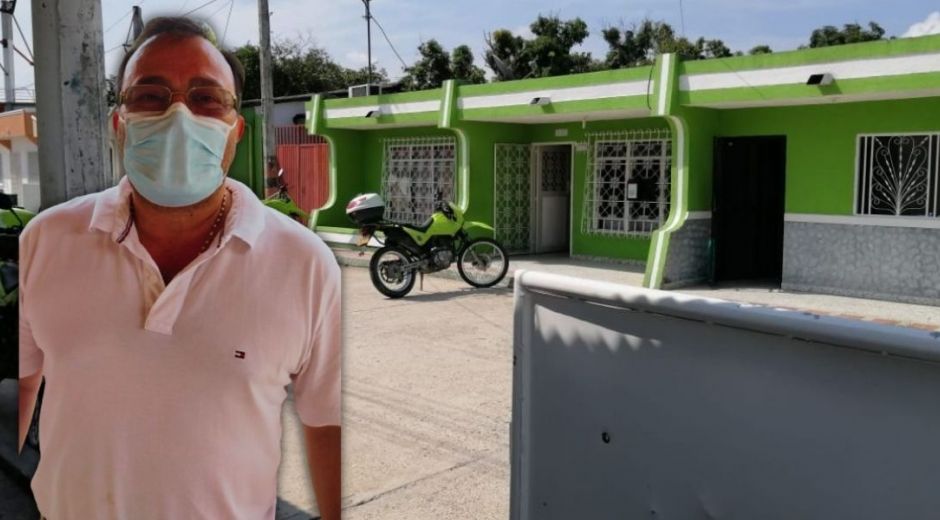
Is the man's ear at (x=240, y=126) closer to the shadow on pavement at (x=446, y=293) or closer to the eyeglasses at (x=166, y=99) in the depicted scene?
the eyeglasses at (x=166, y=99)

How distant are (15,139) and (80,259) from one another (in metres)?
26.9

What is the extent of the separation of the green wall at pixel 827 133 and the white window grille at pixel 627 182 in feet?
5.73

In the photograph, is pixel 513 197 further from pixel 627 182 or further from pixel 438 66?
pixel 438 66

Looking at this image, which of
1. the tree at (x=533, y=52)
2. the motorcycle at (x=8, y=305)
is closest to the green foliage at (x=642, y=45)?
the tree at (x=533, y=52)

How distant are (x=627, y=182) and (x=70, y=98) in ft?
33.3

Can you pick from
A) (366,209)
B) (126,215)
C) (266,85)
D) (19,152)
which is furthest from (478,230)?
(19,152)

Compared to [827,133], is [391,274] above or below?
below

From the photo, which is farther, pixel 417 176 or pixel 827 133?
pixel 417 176

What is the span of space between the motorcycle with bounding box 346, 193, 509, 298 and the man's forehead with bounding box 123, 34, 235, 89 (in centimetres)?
880

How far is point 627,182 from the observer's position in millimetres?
13367

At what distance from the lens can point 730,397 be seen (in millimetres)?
2279

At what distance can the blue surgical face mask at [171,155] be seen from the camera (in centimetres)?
153

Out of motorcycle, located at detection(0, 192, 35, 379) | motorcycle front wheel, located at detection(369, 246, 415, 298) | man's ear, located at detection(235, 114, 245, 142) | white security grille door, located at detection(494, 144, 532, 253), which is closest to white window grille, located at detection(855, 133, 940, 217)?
motorcycle front wheel, located at detection(369, 246, 415, 298)

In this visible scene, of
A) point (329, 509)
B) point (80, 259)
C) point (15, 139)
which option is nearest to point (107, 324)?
point (80, 259)
